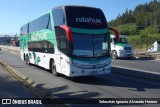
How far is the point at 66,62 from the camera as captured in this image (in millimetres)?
16172

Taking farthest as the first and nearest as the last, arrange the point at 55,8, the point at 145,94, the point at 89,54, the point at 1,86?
the point at 55,8, the point at 89,54, the point at 1,86, the point at 145,94

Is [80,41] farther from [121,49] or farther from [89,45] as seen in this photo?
[121,49]

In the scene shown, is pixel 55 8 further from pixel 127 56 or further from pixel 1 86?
pixel 127 56

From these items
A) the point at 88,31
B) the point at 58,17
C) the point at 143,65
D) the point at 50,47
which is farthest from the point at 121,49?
the point at 88,31

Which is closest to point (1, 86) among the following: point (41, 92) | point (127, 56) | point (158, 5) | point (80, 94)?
point (41, 92)

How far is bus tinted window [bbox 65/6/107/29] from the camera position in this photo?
1631 centimetres

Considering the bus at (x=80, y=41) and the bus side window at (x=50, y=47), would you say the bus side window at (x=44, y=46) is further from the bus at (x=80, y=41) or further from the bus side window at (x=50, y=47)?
the bus at (x=80, y=41)

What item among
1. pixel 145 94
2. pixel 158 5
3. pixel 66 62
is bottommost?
pixel 145 94

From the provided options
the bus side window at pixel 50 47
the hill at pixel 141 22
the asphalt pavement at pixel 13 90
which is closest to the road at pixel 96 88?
the asphalt pavement at pixel 13 90

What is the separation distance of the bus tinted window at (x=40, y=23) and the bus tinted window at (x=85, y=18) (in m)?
3.16

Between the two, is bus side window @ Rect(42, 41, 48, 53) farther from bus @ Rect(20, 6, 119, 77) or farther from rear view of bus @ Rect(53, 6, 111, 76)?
rear view of bus @ Rect(53, 6, 111, 76)

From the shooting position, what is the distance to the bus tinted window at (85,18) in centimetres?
1631

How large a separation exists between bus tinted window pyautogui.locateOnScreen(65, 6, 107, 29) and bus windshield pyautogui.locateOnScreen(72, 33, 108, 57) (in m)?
0.52

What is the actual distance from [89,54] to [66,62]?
1162 mm
